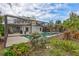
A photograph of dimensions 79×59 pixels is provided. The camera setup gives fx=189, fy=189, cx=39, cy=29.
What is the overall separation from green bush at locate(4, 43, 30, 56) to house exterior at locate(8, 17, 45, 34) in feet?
0.42

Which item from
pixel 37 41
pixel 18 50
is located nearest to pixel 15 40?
pixel 18 50

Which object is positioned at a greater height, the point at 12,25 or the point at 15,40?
the point at 12,25

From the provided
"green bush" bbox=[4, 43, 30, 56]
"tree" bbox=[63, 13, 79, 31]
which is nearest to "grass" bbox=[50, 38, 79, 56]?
"tree" bbox=[63, 13, 79, 31]

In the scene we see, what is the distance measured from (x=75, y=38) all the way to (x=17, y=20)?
55 cm

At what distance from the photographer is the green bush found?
1.71m

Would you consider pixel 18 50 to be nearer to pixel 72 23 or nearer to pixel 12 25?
pixel 12 25

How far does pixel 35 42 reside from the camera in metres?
1.72

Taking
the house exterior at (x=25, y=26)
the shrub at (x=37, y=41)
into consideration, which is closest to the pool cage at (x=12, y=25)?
the house exterior at (x=25, y=26)

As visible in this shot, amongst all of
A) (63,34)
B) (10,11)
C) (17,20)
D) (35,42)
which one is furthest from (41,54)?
(10,11)

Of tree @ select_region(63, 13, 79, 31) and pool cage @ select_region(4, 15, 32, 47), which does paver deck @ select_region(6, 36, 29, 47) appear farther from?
tree @ select_region(63, 13, 79, 31)

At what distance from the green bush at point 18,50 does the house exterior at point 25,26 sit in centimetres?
13

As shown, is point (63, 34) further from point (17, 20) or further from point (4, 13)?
point (4, 13)

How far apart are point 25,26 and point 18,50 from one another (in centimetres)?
23

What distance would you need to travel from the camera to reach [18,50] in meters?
1.71
